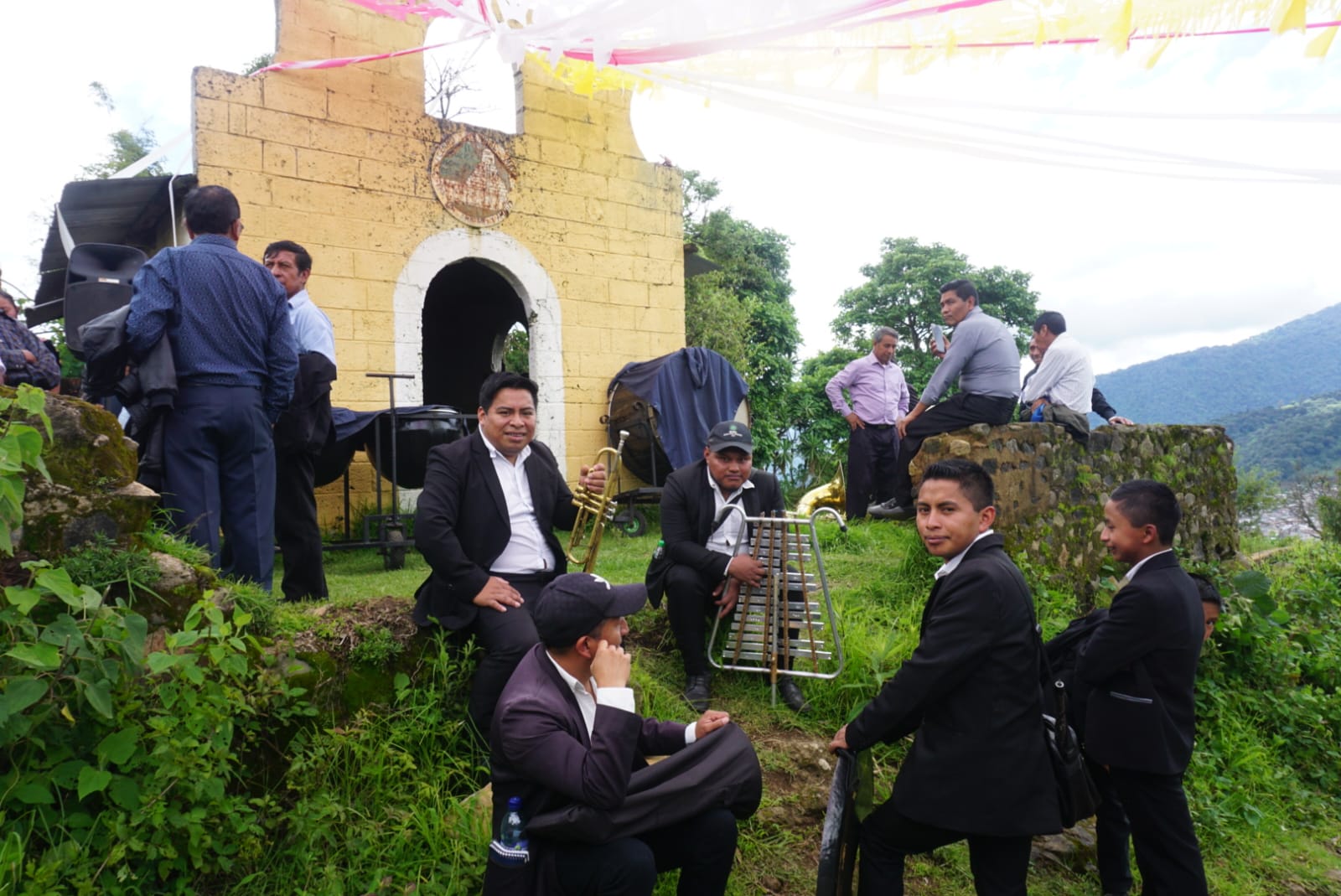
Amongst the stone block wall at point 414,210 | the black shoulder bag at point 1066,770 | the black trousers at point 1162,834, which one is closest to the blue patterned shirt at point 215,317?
the black shoulder bag at point 1066,770

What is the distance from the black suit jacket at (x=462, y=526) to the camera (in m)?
3.28

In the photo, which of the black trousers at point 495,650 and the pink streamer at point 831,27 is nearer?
the pink streamer at point 831,27

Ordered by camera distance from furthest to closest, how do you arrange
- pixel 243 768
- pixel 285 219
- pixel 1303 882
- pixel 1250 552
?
1. pixel 1250 552
2. pixel 285 219
3. pixel 1303 882
4. pixel 243 768

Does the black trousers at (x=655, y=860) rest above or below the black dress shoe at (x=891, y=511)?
below

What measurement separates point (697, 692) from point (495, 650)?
1.32 meters

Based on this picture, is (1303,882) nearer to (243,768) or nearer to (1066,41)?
(1066,41)

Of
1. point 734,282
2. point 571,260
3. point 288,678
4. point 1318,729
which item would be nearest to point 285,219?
point 571,260

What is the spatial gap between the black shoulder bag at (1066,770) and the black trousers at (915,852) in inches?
6.4

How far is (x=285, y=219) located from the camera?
23.6ft

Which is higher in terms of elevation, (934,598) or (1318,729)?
(934,598)

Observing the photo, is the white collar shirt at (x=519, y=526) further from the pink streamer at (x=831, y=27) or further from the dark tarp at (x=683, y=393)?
Result: the dark tarp at (x=683, y=393)

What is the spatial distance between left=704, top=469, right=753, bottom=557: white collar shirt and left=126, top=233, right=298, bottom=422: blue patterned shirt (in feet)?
Answer: 7.14

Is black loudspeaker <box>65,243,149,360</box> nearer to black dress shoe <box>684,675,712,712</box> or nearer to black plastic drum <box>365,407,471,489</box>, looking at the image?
black plastic drum <box>365,407,471,489</box>

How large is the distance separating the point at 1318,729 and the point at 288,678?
248 inches
